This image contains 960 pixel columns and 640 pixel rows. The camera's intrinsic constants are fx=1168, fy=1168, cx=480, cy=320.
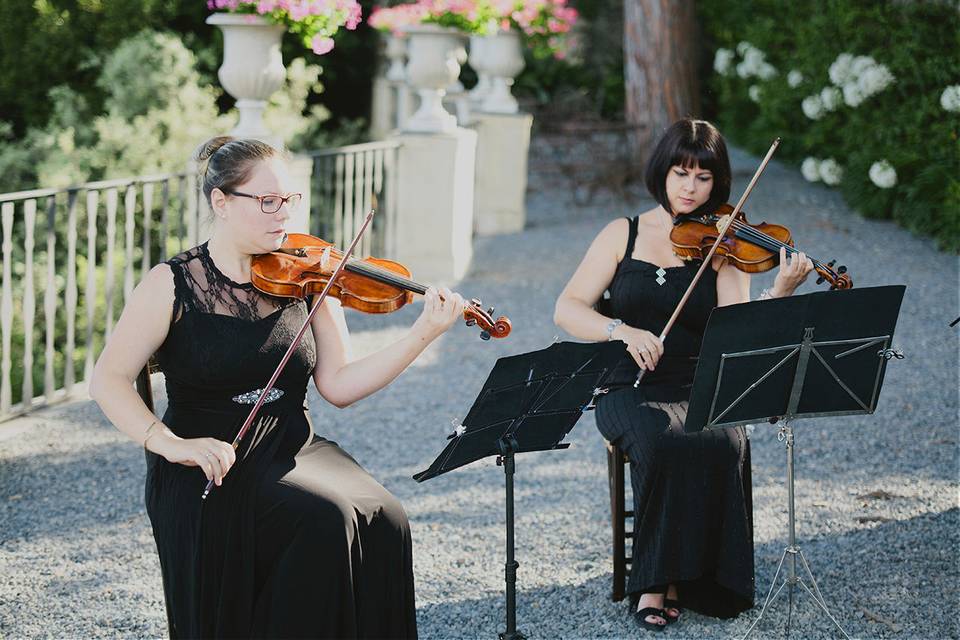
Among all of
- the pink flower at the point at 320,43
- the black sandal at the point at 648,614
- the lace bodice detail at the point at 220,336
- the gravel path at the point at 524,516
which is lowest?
the gravel path at the point at 524,516

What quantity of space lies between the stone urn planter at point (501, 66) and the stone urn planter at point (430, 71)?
224 cm

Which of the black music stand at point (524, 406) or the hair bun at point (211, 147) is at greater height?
the hair bun at point (211, 147)

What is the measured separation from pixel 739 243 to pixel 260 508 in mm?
1789

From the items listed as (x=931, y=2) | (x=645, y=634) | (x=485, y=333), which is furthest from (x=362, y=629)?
(x=931, y=2)

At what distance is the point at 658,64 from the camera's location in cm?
1195

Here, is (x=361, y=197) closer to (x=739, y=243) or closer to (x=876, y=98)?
(x=876, y=98)

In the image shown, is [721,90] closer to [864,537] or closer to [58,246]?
[58,246]

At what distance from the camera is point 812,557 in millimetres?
3953

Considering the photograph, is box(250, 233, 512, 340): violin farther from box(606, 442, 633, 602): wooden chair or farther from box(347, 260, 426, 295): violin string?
box(606, 442, 633, 602): wooden chair

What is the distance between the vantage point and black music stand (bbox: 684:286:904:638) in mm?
2967

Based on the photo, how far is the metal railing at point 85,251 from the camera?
5199 mm

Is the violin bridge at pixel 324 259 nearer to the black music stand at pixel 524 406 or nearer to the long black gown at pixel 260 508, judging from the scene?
the long black gown at pixel 260 508

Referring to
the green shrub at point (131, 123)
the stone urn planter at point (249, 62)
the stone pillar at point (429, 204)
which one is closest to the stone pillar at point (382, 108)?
the green shrub at point (131, 123)

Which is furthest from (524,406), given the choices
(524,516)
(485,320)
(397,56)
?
(397,56)
